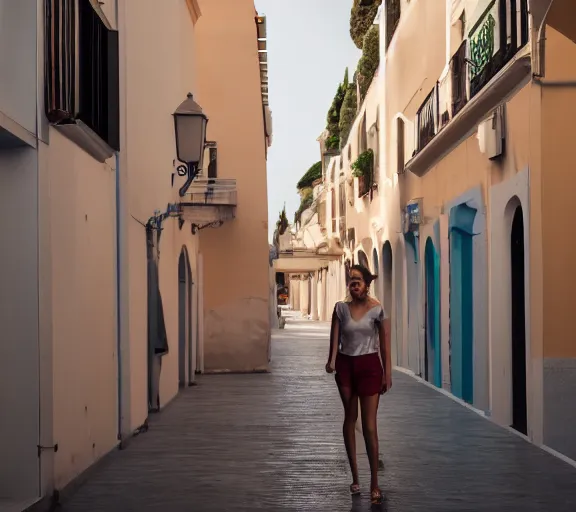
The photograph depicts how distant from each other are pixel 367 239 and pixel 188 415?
17.5m

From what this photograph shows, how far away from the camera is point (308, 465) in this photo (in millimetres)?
10023

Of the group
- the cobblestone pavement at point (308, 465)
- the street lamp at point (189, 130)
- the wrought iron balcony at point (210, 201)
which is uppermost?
the street lamp at point (189, 130)

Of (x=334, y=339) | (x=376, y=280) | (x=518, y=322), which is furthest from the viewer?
(x=376, y=280)

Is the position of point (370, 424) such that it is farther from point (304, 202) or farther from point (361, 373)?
point (304, 202)

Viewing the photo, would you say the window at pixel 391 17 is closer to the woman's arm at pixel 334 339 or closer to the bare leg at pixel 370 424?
the woman's arm at pixel 334 339

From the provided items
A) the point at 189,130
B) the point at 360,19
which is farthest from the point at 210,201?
the point at 360,19

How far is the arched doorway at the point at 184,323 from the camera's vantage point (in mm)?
18969

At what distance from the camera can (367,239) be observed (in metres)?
31.4

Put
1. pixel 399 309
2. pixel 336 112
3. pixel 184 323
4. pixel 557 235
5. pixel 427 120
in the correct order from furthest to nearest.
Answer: pixel 336 112, pixel 399 309, pixel 427 120, pixel 184 323, pixel 557 235

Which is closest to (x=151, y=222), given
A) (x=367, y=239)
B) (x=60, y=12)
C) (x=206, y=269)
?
(x=60, y=12)

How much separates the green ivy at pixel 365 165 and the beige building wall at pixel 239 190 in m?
6.96

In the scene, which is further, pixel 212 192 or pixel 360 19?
pixel 360 19

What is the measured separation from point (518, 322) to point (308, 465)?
13.2 feet

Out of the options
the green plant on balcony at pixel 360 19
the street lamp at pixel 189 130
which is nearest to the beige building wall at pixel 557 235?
the street lamp at pixel 189 130
